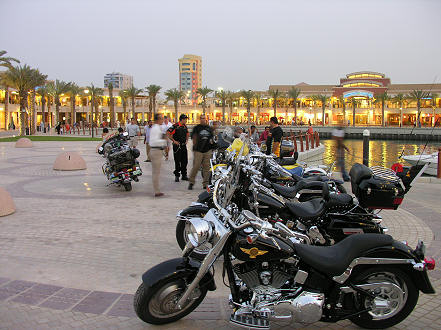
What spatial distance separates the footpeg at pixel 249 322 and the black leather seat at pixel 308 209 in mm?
1790

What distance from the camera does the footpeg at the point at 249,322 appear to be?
127 inches

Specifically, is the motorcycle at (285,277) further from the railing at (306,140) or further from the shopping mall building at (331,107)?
the shopping mall building at (331,107)

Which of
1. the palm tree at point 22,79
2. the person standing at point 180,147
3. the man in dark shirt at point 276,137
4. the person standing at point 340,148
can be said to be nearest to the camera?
the person standing at point 340,148

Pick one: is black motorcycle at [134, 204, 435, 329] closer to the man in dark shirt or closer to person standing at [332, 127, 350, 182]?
person standing at [332, 127, 350, 182]

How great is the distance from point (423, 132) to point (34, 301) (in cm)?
5975

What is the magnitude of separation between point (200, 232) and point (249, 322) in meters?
0.85

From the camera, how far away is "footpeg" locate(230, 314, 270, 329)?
3238 millimetres

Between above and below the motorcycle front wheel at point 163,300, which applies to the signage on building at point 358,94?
above

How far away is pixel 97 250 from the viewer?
19.1 ft

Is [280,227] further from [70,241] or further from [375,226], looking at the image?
[70,241]

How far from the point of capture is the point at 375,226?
5.09m

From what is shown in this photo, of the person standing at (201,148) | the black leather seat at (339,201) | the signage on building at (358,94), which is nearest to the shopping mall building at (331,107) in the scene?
the signage on building at (358,94)

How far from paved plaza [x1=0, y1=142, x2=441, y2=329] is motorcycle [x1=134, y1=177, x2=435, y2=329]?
1.24 feet

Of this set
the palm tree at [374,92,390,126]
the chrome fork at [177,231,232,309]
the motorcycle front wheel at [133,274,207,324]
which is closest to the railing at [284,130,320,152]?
the motorcycle front wheel at [133,274,207,324]
